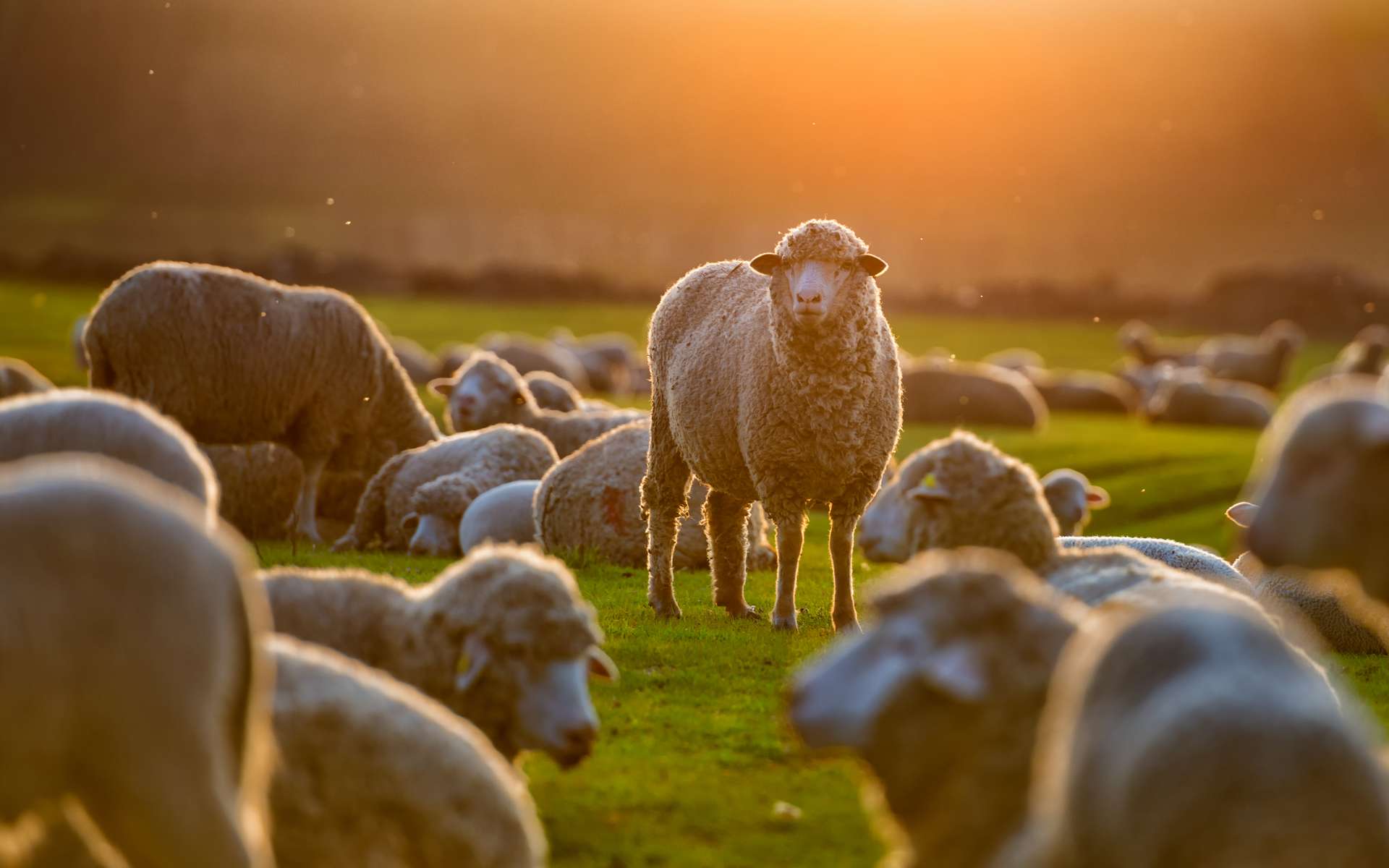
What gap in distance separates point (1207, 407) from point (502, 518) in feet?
90.2

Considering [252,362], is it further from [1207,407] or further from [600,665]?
[1207,407]

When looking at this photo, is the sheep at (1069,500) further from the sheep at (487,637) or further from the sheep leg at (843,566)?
the sheep at (487,637)

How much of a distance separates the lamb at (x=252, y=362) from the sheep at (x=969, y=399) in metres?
18.5

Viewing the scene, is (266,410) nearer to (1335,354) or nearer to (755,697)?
(755,697)

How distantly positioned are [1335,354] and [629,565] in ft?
194

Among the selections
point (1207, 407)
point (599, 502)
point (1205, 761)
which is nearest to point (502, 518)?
point (599, 502)

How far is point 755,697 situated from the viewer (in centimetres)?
745

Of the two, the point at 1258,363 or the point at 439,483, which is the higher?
the point at 439,483

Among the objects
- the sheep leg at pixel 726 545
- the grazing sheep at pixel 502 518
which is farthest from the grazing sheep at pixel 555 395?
the sheep leg at pixel 726 545

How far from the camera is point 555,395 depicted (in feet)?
58.2

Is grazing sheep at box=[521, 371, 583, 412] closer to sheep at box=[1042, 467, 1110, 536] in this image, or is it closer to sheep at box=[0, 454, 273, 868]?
sheep at box=[1042, 467, 1110, 536]

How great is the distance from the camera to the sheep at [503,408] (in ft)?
49.8

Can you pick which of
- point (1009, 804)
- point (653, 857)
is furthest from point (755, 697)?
point (1009, 804)

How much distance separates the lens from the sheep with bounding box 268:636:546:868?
403cm
